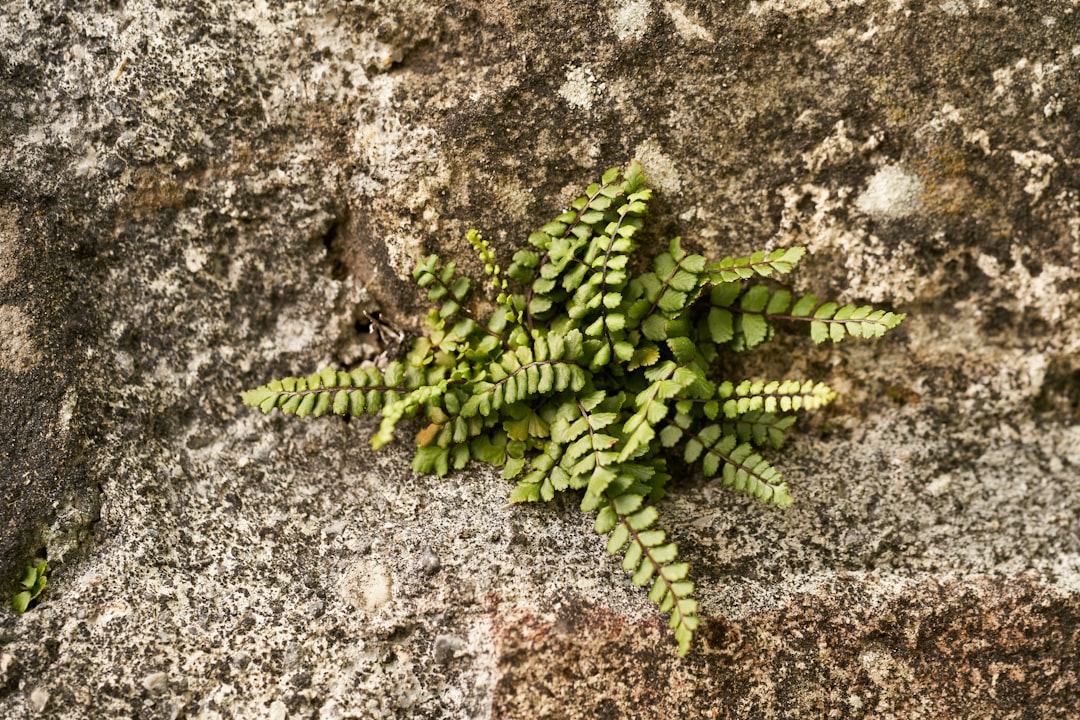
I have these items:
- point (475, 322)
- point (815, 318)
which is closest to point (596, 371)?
point (475, 322)

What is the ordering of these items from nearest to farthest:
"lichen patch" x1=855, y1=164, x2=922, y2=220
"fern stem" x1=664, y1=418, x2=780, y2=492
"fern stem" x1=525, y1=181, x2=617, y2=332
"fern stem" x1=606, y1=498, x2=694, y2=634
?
"fern stem" x1=606, y1=498, x2=694, y2=634
"fern stem" x1=664, y1=418, x2=780, y2=492
"fern stem" x1=525, y1=181, x2=617, y2=332
"lichen patch" x1=855, y1=164, x2=922, y2=220

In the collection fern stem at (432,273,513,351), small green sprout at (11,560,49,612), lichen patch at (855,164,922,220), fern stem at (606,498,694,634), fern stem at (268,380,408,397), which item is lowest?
small green sprout at (11,560,49,612)

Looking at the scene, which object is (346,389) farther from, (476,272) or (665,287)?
(665,287)

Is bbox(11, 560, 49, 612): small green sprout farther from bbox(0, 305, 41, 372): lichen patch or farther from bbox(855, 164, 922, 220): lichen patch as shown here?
bbox(855, 164, 922, 220): lichen patch

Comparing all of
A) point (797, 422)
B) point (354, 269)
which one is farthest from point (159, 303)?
point (797, 422)

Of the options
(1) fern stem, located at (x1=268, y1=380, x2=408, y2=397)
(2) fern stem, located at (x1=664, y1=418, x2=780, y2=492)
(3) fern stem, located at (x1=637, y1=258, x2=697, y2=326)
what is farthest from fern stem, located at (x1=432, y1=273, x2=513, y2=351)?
(2) fern stem, located at (x1=664, y1=418, x2=780, y2=492)

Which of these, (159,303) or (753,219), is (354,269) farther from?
(753,219)
